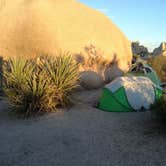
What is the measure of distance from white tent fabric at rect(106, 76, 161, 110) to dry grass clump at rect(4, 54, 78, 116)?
131 centimetres

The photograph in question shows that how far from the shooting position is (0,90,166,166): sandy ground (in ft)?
20.5

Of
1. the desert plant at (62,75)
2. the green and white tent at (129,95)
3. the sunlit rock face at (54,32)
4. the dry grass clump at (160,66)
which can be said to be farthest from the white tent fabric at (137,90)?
the dry grass clump at (160,66)

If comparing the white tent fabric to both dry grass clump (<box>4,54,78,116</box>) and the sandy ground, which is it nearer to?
the sandy ground

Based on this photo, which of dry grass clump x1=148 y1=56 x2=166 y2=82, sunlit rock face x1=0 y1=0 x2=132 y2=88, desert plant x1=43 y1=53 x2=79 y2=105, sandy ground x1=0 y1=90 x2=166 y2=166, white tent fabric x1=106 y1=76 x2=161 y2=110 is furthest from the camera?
dry grass clump x1=148 y1=56 x2=166 y2=82

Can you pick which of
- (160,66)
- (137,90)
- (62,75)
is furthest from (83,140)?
(160,66)

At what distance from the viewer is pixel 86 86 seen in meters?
13.3

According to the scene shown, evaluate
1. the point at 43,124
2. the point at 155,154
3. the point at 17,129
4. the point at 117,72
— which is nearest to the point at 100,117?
the point at 43,124

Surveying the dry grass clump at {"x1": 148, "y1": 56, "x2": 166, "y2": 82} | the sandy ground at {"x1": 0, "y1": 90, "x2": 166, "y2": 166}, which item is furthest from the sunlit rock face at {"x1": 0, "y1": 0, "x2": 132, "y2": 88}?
the sandy ground at {"x1": 0, "y1": 90, "x2": 166, "y2": 166}

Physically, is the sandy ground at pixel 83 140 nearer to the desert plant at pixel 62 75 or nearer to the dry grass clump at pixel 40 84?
the dry grass clump at pixel 40 84

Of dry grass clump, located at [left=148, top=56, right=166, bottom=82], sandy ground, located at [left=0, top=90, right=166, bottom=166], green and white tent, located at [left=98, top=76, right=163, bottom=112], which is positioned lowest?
sandy ground, located at [left=0, top=90, right=166, bottom=166]

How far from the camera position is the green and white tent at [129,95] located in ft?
31.9

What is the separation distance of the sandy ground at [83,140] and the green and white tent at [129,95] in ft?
1.34

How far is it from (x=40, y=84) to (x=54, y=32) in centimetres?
380

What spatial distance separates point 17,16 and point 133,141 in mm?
8236
